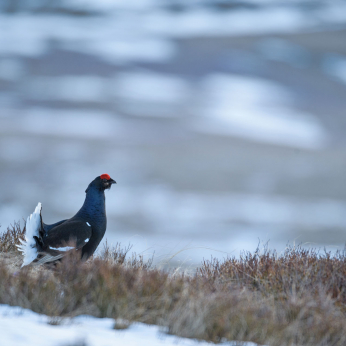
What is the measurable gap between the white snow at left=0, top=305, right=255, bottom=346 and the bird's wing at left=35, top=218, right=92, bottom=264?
1.64 m

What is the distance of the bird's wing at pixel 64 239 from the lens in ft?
17.5

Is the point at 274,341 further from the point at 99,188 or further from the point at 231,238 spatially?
the point at 231,238

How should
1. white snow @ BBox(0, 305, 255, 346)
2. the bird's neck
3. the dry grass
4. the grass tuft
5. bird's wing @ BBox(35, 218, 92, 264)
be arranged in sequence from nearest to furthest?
1. white snow @ BBox(0, 305, 255, 346)
2. the dry grass
3. bird's wing @ BBox(35, 218, 92, 264)
4. the bird's neck
5. the grass tuft

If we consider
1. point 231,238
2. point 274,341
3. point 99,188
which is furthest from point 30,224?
point 231,238

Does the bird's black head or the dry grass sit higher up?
the bird's black head

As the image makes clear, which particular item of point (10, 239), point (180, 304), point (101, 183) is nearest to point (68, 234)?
point (101, 183)

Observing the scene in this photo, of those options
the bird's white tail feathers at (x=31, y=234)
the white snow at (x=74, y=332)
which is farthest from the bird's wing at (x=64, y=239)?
the white snow at (x=74, y=332)

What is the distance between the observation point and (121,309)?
368cm

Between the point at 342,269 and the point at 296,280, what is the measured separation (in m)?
0.76

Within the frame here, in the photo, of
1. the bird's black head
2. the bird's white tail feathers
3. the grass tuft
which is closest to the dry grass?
the bird's white tail feathers

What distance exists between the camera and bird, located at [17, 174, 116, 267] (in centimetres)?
538

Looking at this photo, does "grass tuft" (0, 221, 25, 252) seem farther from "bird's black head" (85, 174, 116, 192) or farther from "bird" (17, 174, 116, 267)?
"bird's black head" (85, 174, 116, 192)

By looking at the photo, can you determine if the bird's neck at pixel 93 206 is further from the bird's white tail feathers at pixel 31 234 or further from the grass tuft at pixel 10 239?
the grass tuft at pixel 10 239

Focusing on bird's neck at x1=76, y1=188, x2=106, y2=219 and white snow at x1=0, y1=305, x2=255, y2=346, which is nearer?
white snow at x1=0, y1=305, x2=255, y2=346
